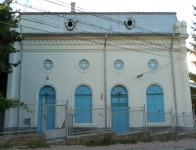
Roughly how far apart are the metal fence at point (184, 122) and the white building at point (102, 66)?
50cm

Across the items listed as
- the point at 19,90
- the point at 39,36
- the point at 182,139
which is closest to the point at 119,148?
the point at 182,139

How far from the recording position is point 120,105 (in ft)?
50.2

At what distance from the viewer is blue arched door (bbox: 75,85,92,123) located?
14.7 m

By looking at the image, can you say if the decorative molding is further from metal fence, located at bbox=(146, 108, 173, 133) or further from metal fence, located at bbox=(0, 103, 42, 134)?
metal fence, located at bbox=(146, 108, 173, 133)

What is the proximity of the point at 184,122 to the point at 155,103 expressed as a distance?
2.34m

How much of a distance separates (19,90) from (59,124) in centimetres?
392

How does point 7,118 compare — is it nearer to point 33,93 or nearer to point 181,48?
point 33,93

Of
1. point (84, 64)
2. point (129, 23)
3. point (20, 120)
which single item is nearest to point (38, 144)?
point (20, 120)

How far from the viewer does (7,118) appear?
46.1 ft

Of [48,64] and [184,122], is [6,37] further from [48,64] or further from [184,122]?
[184,122]

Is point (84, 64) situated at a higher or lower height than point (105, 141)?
higher

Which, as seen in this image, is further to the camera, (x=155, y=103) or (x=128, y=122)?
(x=155, y=103)

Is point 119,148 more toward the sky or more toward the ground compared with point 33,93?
more toward the ground

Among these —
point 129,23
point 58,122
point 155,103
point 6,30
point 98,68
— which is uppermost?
point 129,23
